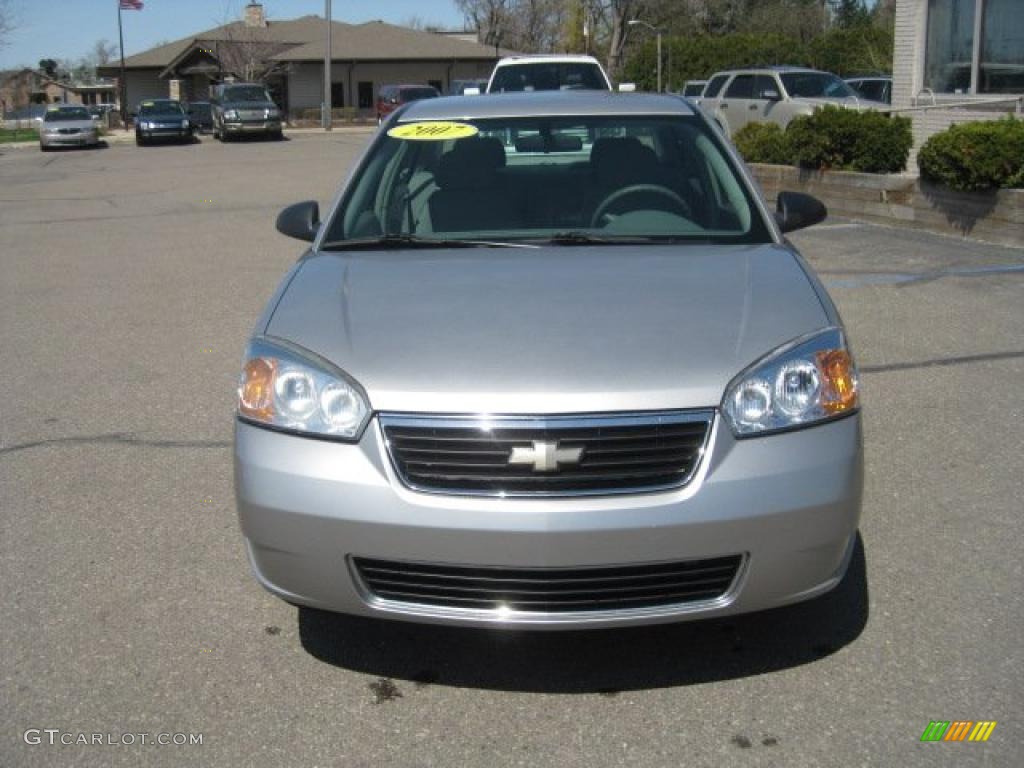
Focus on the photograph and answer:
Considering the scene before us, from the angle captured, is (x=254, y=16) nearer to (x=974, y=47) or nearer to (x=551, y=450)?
(x=974, y=47)

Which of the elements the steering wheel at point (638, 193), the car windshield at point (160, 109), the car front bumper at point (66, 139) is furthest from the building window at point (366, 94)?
the steering wheel at point (638, 193)

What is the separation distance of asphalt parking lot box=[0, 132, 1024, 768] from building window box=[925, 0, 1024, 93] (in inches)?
373

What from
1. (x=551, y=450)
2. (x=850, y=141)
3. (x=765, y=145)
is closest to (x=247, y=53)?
(x=765, y=145)

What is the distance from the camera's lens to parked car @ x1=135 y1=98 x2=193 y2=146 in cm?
3728

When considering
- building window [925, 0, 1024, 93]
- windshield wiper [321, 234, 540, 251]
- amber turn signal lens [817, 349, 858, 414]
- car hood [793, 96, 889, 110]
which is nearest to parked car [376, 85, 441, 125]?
car hood [793, 96, 889, 110]

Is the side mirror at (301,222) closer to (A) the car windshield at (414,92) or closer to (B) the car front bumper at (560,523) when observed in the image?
(B) the car front bumper at (560,523)

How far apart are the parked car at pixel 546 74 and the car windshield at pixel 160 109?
74.5ft

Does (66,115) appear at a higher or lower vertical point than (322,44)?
lower

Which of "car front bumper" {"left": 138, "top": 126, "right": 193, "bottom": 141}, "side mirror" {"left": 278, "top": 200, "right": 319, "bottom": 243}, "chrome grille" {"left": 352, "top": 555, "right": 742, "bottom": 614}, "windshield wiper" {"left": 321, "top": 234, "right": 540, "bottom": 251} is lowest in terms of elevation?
"chrome grille" {"left": 352, "top": 555, "right": 742, "bottom": 614}

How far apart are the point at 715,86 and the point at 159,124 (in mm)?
21011

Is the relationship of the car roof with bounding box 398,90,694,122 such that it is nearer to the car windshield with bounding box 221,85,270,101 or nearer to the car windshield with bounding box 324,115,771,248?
the car windshield with bounding box 324,115,771,248

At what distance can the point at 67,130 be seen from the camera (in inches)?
1436

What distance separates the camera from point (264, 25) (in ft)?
201

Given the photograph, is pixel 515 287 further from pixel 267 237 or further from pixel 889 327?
pixel 267 237
